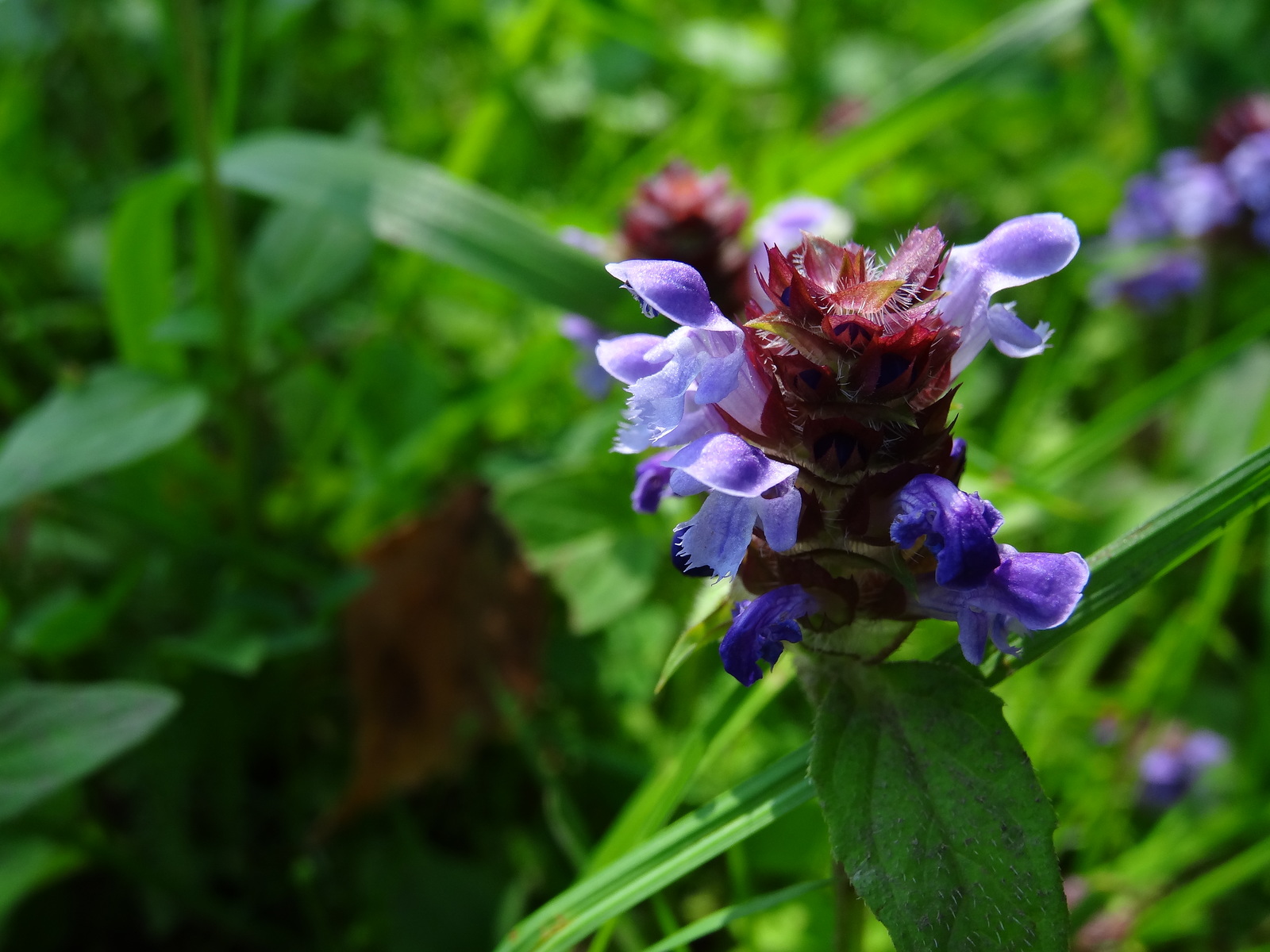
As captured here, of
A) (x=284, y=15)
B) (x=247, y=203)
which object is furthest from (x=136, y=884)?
(x=247, y=203)

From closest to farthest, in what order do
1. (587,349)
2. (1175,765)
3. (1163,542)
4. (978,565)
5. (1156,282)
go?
1. (978,565)
2. (1163,542)
3. (587,349)
4. (1175,765)
5. (1156,282)

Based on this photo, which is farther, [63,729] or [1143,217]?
[1143,217]

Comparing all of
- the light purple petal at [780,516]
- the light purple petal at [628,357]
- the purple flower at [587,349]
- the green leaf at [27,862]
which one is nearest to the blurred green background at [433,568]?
the green leaf at [27,862]

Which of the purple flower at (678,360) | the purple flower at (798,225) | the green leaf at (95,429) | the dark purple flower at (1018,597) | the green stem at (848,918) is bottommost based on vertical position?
the green stem at (848,918)

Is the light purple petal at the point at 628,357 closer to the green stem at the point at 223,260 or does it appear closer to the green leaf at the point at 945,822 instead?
the green leaf at the point at 945,822

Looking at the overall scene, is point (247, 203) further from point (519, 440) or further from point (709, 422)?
point (709, 422)

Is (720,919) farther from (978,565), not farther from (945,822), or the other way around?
(978,565)

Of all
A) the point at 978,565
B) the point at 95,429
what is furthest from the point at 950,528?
the point at 95,429
